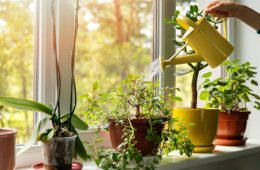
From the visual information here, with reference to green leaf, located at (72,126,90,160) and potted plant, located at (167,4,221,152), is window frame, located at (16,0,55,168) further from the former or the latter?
potted plant, located at (167,4,221,152)

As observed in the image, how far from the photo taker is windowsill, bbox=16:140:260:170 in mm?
1190

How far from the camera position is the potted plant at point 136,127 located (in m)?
1.01

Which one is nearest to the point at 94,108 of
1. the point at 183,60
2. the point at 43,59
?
the point at 43,59

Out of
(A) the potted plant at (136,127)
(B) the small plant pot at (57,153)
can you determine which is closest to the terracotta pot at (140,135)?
(A) the potted plant at (136,127)

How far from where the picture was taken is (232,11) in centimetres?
131

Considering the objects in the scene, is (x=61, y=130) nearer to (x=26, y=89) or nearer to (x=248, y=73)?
(x=26, y=89)

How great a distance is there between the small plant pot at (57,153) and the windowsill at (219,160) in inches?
7.7

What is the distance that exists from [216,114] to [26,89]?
0.70 m

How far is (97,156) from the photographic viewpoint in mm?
1043

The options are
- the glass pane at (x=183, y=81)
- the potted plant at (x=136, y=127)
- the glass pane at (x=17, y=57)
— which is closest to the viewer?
the potted plant at (x=136, y=127)

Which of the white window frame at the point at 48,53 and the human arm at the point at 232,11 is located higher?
the human arm at the point at 232,11

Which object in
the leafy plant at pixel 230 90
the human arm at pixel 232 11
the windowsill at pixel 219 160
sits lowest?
the windowsill at pixel 219 160

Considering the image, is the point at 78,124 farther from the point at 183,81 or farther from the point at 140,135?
the point at 183,81

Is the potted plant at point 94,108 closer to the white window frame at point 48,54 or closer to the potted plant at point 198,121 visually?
the white window frame at point 48,54
